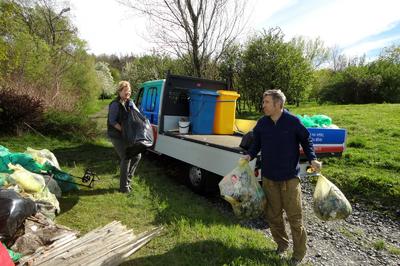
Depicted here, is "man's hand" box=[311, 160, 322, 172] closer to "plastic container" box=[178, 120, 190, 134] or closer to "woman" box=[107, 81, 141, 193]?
"woman" box=[107, 81, 141, 193]

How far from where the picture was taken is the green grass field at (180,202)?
3.68m

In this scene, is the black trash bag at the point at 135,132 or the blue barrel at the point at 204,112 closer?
the black trash bag at the point at 135,132

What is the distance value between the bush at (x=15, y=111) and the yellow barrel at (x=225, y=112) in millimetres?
7084

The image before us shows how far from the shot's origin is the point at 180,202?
17.8ft

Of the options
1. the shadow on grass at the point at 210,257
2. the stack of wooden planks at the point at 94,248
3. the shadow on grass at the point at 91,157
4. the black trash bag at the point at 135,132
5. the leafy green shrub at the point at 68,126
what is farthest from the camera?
the leafy green shrub at the point at 68,126

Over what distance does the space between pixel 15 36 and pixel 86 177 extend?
12006 mm

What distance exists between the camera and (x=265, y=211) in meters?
3.77

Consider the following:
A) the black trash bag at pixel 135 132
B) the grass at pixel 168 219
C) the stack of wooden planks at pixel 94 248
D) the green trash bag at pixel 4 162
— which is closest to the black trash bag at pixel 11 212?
the stack of wooden planks at pixel 94 248

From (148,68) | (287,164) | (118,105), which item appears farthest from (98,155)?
(148,68)

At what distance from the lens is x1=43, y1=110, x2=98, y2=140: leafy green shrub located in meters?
11.0

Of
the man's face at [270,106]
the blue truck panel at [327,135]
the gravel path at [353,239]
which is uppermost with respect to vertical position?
the man's face at [270,106]

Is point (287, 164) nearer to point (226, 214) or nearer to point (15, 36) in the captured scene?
point (226, 214)

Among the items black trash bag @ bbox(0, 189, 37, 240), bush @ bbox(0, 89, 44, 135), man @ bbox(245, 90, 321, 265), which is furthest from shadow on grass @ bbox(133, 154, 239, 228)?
bush @ bbox(0, 89, 44, 135)

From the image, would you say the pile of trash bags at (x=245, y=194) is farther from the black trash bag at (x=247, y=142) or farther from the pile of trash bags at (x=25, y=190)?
the pile of trash bags at (x=25, y=190)
